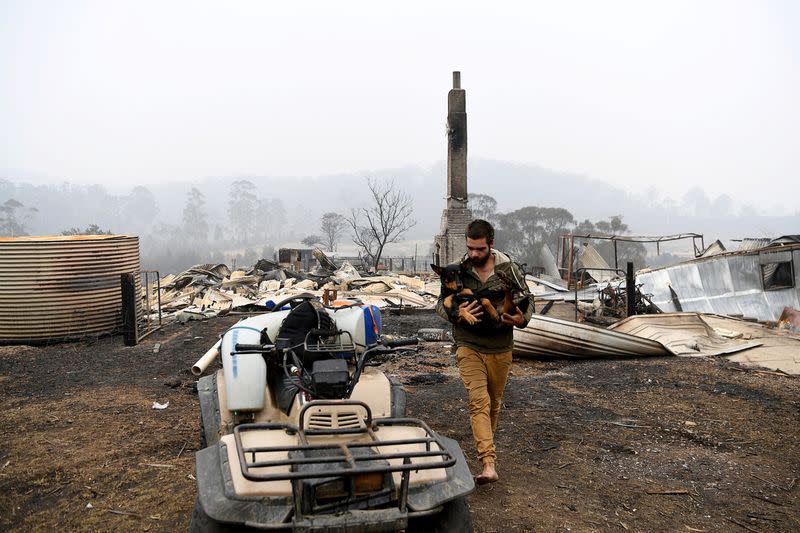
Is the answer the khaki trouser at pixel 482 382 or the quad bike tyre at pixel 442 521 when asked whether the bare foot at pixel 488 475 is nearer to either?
the khaki trouser at pixel 482 382

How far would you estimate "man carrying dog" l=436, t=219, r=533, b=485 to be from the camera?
3.92m

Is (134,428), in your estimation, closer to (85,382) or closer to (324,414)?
(85,382)

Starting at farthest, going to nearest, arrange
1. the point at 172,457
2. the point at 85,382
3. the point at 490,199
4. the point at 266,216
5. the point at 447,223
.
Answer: the point at 266,216, the point at 490,199, the point at 447,223, the point at 85,382, the point at 172,457

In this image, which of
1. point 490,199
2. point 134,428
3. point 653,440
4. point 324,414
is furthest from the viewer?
point 490,199

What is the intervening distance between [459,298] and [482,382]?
0.60 m

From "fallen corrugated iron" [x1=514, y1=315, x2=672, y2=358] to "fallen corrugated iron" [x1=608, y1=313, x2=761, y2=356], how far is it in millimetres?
929

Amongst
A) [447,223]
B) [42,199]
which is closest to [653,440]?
[447,223]

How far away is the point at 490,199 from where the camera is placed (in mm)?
66312

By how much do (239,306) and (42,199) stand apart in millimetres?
172018

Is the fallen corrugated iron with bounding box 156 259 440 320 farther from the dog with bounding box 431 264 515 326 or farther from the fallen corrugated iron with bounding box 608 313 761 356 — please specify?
the dog with bounding box 431 264 515 326

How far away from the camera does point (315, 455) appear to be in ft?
8.36

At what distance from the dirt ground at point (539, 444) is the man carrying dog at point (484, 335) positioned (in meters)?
0.45

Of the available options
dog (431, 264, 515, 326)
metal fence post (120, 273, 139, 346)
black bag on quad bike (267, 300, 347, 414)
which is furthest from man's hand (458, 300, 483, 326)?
metal fence post (120, 273, 139, 346)

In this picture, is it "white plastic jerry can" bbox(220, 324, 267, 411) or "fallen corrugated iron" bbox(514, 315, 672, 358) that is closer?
"white plastic jerry can" bbox(220, 324, 267, 411)
